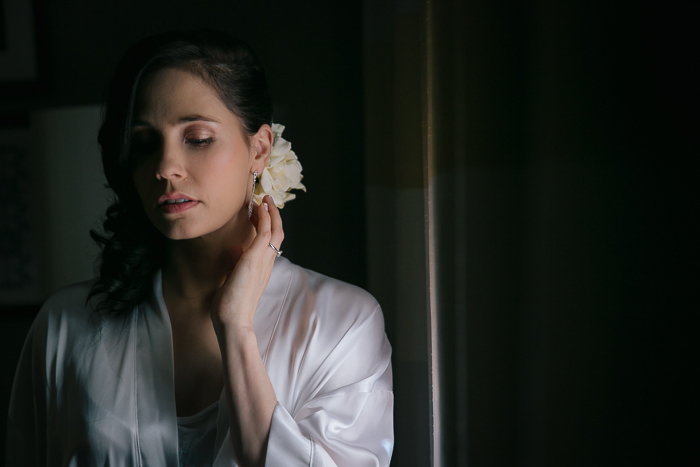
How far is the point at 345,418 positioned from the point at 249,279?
304 millimetres

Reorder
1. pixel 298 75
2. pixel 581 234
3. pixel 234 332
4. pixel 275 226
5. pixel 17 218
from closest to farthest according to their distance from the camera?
pixel 581 234, pixel 234 332, pixel 275 226, pixel 298 75, pixel 17 218

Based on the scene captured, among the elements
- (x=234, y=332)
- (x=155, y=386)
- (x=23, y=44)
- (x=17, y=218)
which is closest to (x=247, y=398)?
(x=234, y=332)

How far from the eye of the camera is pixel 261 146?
40.4 inches

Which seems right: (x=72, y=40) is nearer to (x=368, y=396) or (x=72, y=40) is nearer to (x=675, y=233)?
(x=368, y=396)

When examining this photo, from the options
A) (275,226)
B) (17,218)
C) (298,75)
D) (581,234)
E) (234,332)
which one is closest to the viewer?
(581,234)

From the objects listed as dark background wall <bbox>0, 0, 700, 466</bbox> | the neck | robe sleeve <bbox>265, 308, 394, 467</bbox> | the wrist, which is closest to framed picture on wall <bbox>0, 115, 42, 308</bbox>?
the neck

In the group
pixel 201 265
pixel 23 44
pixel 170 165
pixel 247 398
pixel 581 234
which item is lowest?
pixel 247 398

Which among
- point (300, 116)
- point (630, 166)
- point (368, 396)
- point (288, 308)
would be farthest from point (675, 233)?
point (300, 116)

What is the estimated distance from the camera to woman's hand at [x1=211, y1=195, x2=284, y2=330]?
2.84 feet

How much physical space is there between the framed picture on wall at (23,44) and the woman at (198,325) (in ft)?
2.50

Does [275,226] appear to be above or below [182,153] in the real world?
below

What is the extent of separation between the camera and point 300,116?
1.49 m

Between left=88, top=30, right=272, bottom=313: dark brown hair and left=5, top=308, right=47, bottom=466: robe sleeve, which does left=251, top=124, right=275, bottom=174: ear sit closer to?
left=88, top=30, right=272, bottom=313: dark brown hair

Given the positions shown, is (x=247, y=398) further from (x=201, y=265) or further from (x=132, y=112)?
(x=132, y=112)
